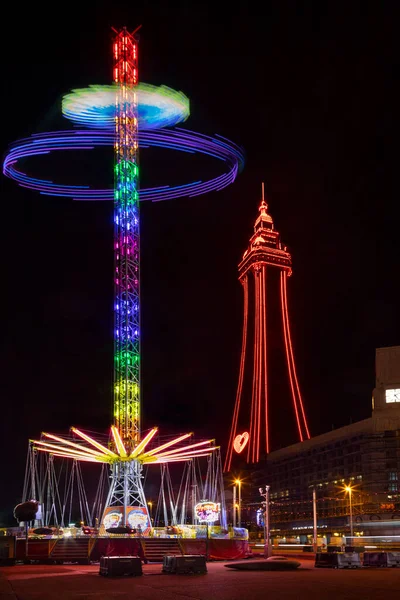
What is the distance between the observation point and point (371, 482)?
395ft

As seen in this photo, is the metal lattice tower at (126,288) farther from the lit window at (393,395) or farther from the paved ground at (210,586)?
the lit window at (393,395)

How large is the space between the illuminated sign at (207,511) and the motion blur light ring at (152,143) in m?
27.2

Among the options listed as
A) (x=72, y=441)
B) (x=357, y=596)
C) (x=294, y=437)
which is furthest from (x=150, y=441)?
(x=294, y=437)

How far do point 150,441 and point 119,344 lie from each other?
949 centimetres

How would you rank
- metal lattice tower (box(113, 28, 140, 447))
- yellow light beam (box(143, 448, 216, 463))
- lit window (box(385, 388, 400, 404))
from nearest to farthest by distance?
1. metal lattice tower (box(113, 28, 140, 447))
2. yellow light beam (box(143, 448, 216, 463))
3. lit window (box(385, 388, 400, 404))

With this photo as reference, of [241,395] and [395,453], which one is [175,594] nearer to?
[395,453]

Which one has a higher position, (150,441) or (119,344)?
(119,344)

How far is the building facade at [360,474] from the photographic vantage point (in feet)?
384

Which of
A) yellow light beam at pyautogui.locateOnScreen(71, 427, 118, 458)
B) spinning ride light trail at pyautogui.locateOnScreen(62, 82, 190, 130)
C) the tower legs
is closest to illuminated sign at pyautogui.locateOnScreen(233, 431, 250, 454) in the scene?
the tower legs

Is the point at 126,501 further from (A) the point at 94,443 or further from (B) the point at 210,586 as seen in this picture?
(B) the point at 210,586

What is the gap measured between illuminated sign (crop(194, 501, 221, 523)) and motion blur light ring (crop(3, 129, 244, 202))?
2719 cm

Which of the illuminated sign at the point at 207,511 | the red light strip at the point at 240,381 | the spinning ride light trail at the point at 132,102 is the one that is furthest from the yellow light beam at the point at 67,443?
the red light strip at the point at 240,381

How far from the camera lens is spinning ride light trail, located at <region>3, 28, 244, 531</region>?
66.0 metres

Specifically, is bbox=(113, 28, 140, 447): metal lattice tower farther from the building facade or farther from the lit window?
the lit window
